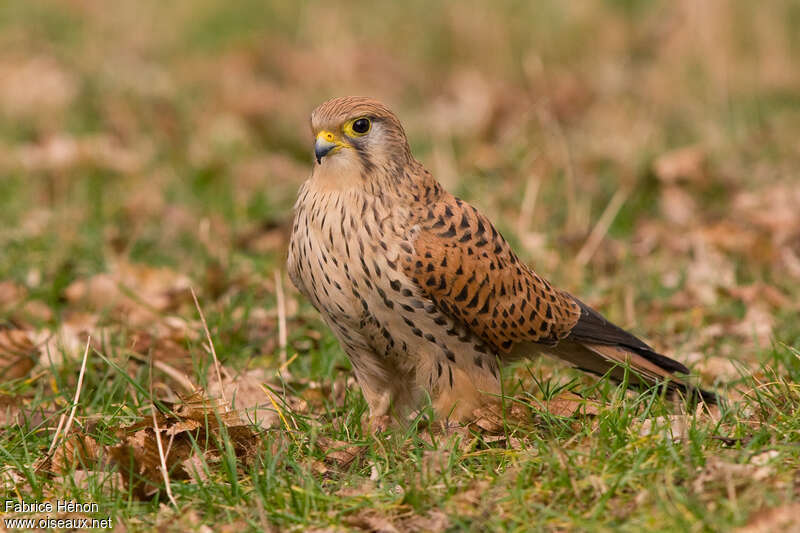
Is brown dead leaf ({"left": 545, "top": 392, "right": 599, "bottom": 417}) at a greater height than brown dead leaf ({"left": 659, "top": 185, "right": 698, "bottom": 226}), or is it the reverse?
brown dead leaf ({"left": 659, "top": 185, "right": 698, "bottom": 226})

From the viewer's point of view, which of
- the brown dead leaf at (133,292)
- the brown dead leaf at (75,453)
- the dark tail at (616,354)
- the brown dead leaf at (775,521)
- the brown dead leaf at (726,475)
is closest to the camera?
the brown dead leaf at (775,521)

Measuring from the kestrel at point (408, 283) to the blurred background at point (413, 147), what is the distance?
0.75 m

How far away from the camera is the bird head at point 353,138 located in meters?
3.78

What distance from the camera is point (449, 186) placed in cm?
696

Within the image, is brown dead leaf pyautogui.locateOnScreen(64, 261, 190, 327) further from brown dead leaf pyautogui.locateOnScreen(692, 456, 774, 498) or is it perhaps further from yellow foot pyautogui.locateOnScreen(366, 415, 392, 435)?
brown dead leaf pyautogui.locateOnScreen(692, 456, 774, 498)

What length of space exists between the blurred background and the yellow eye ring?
48.7 inches

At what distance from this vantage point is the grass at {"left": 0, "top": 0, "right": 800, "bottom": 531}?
10.2 feet

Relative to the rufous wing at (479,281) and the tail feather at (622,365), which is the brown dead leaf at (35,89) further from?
the tail feather at (622,365)

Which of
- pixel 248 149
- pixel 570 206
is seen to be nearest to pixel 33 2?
pixel 248 149

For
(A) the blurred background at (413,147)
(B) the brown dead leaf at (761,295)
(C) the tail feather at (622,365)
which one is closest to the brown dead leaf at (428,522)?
(C) the tail feather at (622,365)

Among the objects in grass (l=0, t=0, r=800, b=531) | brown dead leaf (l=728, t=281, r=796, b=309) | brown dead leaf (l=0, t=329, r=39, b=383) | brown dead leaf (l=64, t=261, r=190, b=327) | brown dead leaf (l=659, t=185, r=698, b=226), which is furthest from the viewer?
brown dead leaf (l=659, t=185, r=698, b=226)

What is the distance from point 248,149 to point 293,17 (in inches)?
182

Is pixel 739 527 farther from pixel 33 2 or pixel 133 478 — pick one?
pixel 33 2

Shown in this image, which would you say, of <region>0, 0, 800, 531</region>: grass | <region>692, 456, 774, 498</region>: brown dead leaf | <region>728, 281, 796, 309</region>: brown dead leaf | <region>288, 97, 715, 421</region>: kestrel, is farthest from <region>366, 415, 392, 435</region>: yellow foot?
<region>728, 281, 796, 309</region>: brown dead leaf
